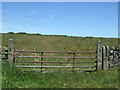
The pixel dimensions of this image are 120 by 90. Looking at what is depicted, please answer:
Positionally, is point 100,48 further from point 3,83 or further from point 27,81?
point 3,83

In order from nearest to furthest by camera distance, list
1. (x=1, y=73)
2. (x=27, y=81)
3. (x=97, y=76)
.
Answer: (x=27, y=81) < (x=1, y=73) < (x=97, y=76)

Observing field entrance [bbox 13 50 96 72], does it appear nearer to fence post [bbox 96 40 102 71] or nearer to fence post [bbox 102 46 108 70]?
fence post [bbox 96 40 102 71]

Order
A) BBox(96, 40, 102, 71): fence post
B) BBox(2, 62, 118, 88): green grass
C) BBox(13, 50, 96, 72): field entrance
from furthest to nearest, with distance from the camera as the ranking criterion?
BBox(96, 40, 102, 71): fence post < BBox(13, 50, 96, 72): field entrance < BBox(2, 62, 118, 88): green grass

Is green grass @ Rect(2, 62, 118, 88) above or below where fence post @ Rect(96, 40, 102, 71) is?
below

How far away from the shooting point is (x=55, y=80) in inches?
412

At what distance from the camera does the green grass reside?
928cm

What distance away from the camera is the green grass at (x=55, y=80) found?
9280 mm

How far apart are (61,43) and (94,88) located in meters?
25.8

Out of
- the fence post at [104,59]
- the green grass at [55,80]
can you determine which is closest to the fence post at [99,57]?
the fence post at [104,59]

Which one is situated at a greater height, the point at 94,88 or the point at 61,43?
the point at 61,43

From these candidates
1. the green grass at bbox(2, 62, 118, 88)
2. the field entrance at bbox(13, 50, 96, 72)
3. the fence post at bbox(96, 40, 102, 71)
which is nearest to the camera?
the green grass at bbox(2, 62, 118, 88)

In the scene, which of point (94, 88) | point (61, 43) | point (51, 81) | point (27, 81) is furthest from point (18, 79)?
point (61, 43)

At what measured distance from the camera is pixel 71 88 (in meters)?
8.95

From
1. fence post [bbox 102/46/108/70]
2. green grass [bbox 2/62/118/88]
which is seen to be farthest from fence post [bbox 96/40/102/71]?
green grass [bbox 2/62/118/88]
